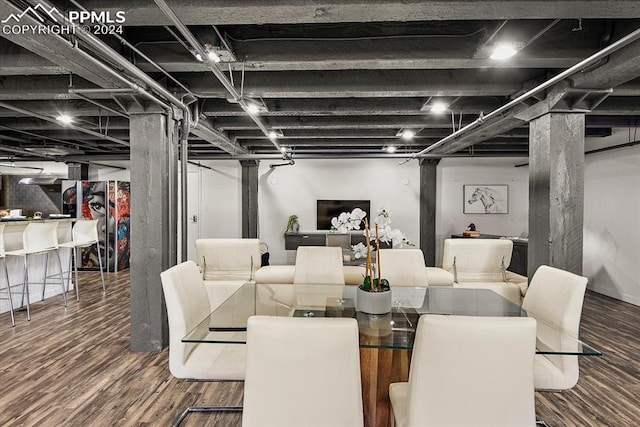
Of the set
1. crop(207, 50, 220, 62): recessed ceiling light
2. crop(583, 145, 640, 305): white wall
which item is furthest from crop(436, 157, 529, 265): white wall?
crop(207, 50, 220, 62): recessed ceiling light

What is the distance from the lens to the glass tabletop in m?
1.72

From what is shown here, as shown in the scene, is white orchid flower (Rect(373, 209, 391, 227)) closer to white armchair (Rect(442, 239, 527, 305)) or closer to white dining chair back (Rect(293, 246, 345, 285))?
white dining chair back (Rect(293, 246, 345, 285))

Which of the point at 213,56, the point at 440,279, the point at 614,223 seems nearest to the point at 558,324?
the point at 440,279

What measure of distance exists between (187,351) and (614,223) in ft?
20.7

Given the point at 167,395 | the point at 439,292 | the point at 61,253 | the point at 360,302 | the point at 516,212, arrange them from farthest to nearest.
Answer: the point at 516,212 < the point at 61,253 < the point at 439,292 < the point at 167,395 < the point at 360,302

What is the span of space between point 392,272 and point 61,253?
5.07 m

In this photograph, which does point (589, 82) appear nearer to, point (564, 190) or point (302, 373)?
point (564, 190)

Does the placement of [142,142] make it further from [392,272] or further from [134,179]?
[392,272]

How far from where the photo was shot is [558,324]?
1988 millimetres

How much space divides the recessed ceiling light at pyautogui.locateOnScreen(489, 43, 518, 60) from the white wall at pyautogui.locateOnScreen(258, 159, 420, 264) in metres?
5.62

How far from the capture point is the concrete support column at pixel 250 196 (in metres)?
7.84

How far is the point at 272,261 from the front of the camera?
319 inches

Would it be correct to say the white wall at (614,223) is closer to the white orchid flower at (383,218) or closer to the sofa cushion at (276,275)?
the white orchid flower at (383,218)

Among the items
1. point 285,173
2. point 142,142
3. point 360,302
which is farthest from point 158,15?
point 285,173
